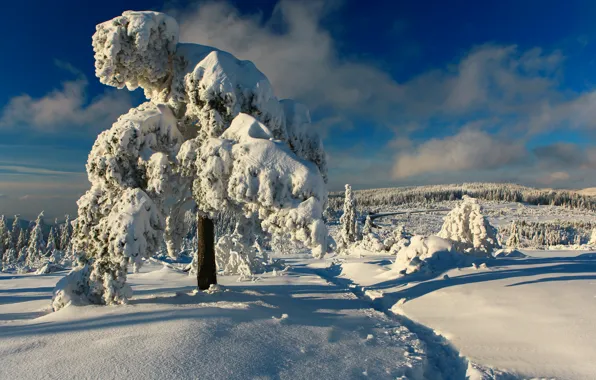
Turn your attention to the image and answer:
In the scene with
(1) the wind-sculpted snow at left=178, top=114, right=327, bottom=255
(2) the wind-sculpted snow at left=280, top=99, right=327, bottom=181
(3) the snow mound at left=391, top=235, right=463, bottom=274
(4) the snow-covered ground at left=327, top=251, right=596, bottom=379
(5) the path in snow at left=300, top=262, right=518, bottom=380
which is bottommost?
(5) the path in snow at left=300, top=262, right=518, bottom=380

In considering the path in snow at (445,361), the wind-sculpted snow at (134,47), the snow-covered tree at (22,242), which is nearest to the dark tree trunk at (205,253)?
the wind-sculpted snow at (134,47)

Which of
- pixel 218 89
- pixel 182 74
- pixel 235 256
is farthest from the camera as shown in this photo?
pixel 235 256

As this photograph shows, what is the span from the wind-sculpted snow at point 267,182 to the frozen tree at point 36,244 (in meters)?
64.9

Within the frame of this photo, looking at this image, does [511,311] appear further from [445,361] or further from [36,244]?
[36,244]

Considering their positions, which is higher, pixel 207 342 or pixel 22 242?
pixel 207 342

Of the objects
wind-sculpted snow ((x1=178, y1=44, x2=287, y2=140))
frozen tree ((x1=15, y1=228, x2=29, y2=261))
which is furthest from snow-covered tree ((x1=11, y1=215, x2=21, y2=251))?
wind-sculpted snow ((x1=178, y1=44, x2=287, y2=140))

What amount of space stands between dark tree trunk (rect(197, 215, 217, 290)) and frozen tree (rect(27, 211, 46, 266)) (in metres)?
62.2

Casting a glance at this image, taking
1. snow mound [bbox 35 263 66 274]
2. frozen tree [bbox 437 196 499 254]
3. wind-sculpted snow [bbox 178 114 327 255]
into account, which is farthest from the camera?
frozen tree [bbox 437 196 499 254]

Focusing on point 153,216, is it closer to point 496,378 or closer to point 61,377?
point 61,377

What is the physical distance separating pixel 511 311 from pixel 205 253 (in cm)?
854

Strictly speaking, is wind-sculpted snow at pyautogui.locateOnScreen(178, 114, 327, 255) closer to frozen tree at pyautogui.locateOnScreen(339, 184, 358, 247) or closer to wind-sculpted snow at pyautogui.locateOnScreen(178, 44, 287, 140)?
wind-sculpted snow at pyautogui.locateOnScreen(178, 44, 287, 140)

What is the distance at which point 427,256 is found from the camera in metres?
15.5

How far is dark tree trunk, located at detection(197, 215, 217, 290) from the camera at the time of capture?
998 centimetres

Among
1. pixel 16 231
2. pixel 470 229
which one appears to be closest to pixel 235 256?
pixel 470 229
